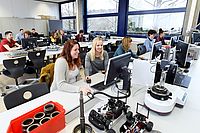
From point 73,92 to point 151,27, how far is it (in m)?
5.27

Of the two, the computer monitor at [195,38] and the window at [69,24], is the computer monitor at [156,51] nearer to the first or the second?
the computer monitor at [195,38]

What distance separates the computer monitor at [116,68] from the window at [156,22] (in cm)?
465

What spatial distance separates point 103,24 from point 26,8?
440 centimetres

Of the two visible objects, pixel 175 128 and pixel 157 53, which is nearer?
pixel 175 128

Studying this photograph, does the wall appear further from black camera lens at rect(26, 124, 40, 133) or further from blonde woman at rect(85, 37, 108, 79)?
black camera lens at rect(26, 124, 40, 133)

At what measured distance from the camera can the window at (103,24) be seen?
6917 millimetres

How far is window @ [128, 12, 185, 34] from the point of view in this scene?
16.6 feet

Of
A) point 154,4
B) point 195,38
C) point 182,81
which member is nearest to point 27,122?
point 182,81

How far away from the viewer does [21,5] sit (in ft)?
24.7

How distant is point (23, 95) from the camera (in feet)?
4.36

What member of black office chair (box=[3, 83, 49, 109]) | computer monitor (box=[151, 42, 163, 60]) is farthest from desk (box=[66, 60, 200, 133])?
computer monitor (box=[151, 42, 163, 60])

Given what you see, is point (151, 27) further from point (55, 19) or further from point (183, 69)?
point (55, 19)

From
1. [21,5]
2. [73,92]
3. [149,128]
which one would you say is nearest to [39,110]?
[73,92]

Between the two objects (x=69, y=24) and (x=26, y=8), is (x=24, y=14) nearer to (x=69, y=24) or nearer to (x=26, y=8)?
(x=26, y=8)
